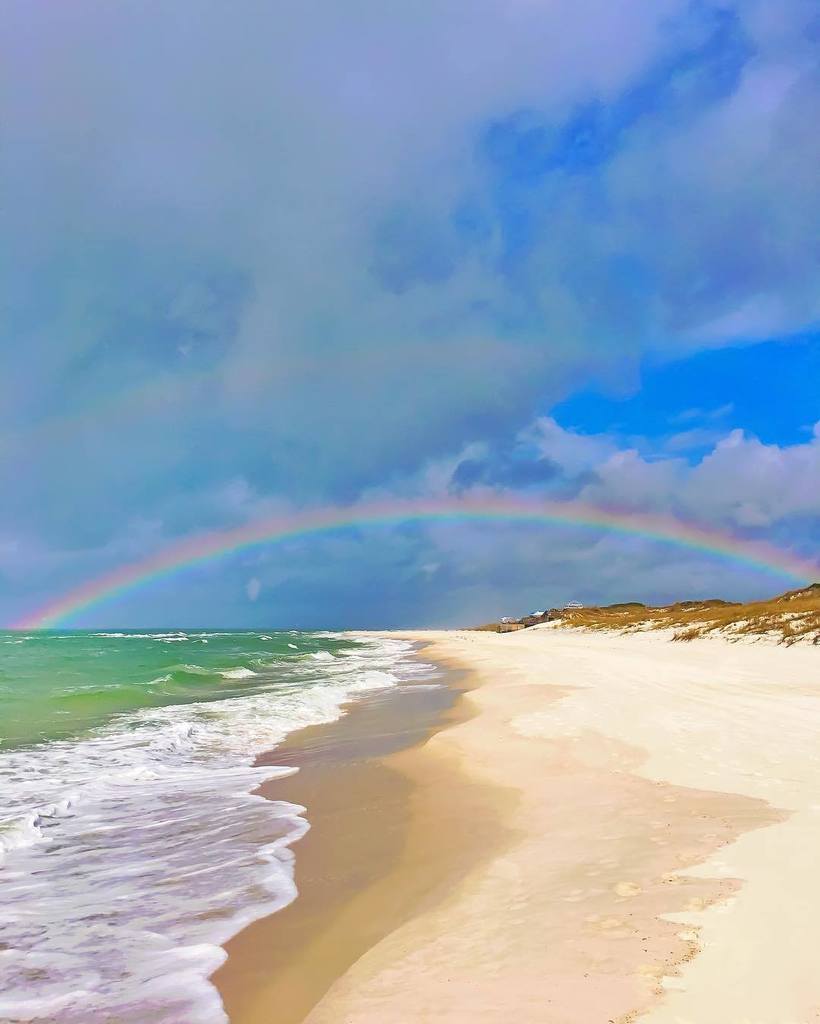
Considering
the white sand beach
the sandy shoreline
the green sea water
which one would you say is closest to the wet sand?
the sandy shoreline

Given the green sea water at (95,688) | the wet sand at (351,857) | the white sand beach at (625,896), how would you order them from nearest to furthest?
the white sand beach at (625,896)
the wet sand at (351,857)
the green sea water at (95,688)

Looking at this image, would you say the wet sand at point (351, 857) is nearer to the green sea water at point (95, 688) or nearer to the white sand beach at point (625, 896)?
the white sand beach at point (625, 896)

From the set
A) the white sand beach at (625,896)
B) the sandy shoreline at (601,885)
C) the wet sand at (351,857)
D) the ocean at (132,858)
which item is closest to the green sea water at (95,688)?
the ocean at (132,858)

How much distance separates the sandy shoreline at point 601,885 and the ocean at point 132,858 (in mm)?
818

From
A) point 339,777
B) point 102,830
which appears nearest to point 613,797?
point 339,777

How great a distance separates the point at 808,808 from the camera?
7320mm

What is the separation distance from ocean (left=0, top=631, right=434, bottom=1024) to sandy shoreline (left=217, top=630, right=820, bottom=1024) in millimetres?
818

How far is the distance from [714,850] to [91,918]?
5.76 meters

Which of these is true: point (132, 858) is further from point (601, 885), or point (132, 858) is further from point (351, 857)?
point (601, 885)

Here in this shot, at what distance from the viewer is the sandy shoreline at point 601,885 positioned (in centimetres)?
391

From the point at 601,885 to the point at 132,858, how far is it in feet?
17.2

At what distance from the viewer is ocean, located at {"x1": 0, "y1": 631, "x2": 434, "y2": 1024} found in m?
4.67

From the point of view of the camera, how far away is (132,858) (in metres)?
7.51

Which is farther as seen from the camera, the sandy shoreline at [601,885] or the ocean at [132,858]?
the ocean at [132,858]
